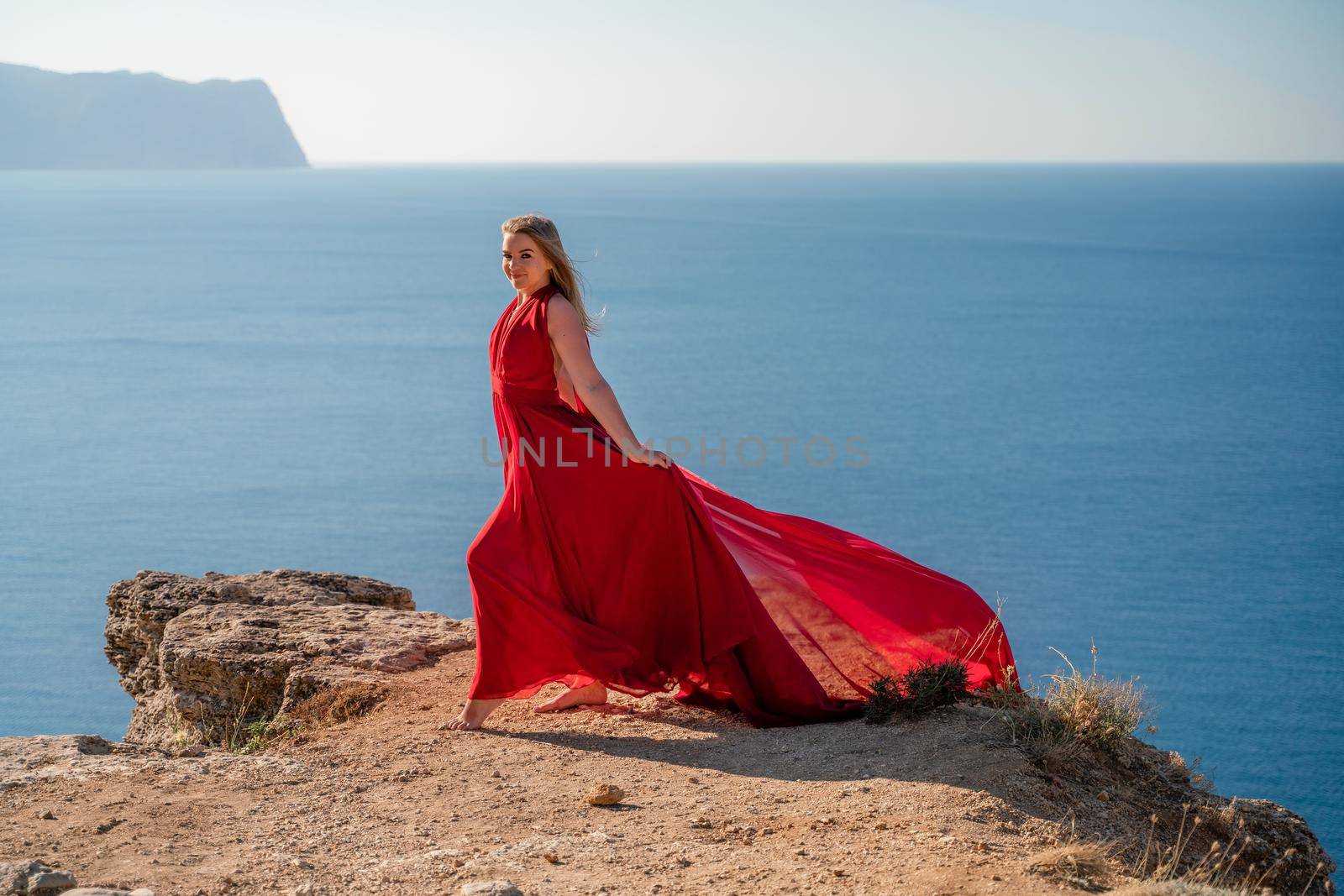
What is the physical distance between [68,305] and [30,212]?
7160cm

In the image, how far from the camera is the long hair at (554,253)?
5.03 metres

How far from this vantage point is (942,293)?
311ft

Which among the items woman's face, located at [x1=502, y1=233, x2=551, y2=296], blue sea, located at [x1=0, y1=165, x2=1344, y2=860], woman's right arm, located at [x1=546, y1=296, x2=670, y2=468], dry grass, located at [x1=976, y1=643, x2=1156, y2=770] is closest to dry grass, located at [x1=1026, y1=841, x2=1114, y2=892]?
dry grass, located at [x1=976, y1=643, x2=1156, y2=770]

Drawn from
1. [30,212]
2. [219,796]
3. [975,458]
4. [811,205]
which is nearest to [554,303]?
[219,796]

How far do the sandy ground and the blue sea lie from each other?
11098 millimetres

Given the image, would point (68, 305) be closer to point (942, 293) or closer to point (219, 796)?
point (942, 293)

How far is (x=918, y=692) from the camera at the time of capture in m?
4.97

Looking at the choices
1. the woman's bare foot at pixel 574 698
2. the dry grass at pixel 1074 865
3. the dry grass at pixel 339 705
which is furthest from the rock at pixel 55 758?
the dry grass at pixel 1074 865

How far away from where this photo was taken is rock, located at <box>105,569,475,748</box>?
591 cm

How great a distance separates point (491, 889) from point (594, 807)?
82cm

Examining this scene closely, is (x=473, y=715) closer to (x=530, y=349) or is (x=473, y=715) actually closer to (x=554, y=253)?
(x=530, y=349)

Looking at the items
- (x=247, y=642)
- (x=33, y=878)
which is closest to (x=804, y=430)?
(x=247, y=642)

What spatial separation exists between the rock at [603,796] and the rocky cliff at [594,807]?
0.6 inches

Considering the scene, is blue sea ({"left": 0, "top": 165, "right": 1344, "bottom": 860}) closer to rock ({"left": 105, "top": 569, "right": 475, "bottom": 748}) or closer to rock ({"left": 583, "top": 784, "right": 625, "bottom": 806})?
rock ({"left": 105, "top": 569, "right": 475, "bottom": 748})
